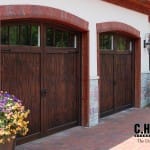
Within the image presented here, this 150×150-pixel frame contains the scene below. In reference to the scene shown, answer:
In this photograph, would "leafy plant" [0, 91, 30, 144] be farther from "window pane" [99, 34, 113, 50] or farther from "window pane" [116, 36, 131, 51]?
"window pane" [116, 36, 131, 51]

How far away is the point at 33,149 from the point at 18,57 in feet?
6.62

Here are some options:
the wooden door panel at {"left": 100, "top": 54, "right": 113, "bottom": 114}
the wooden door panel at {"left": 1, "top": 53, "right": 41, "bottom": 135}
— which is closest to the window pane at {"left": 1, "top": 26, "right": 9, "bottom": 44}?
the wooden door panel at {"left": 1, "top": 53, "right": 41, "bottom": 135}

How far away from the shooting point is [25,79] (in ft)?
30.5

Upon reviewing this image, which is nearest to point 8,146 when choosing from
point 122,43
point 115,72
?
point 115,72

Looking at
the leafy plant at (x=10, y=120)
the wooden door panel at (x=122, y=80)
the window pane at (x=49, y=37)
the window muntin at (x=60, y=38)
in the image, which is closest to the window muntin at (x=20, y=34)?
the window pane at (x=49, y=37)

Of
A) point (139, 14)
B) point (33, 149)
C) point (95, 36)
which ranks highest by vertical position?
point (139, 14)

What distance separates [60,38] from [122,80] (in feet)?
15.6

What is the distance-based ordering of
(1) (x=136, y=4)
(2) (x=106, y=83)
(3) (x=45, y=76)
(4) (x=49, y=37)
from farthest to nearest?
1. (1) (x=136, y=4)
2. (2) (x=106, y=83)
3. (4) (x=49, y=37)
4. (3) (x=45, y=76)

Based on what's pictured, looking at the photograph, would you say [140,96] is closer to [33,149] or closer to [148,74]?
[148,74]

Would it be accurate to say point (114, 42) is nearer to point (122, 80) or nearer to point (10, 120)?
point (122, 80)

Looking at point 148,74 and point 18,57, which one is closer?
point 18,57

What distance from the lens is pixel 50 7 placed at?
9.59 meters

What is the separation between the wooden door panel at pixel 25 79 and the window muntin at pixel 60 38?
81 centimetres

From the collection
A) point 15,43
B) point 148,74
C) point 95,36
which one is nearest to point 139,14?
point 148,74
